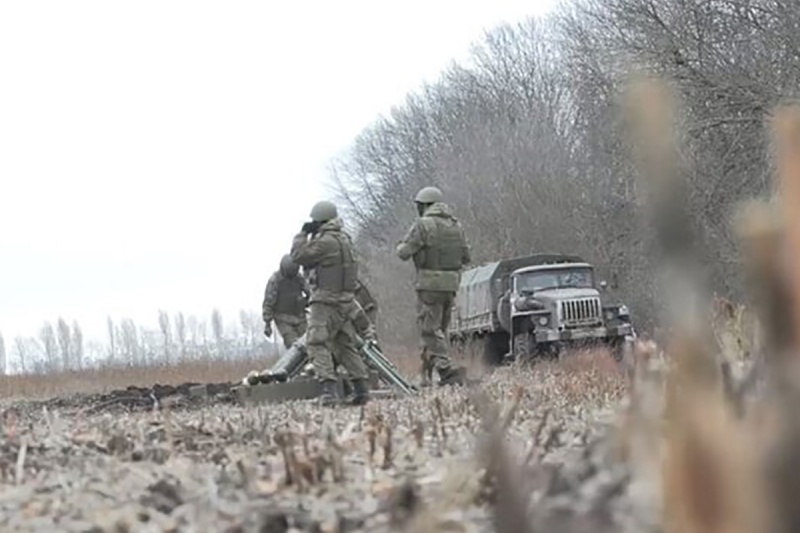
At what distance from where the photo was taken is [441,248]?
15.1 m

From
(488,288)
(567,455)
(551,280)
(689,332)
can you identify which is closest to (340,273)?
(567,455)

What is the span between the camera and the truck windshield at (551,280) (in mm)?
26250

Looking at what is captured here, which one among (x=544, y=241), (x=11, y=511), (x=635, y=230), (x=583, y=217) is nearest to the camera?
(x=11, y=511)

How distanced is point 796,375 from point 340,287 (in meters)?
11.8

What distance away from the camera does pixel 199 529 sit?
3230 mm

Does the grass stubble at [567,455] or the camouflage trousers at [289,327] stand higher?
the camouflage trousers at [289,327]

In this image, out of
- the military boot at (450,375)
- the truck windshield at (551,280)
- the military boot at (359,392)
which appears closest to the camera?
the military boot at (359,392)

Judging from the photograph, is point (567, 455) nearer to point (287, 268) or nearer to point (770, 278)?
point (770, 278)

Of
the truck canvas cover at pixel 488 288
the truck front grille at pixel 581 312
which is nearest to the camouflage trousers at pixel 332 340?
the truck front grille at pixel 581 312

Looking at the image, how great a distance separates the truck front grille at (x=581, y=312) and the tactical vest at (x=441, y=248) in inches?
387

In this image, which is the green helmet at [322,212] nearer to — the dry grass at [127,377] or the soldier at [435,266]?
the soldier at [435,266]

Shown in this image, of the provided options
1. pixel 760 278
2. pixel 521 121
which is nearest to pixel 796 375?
pixel 760 278

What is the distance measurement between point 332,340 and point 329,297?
435mm

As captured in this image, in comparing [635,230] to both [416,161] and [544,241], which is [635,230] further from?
[416,161]
